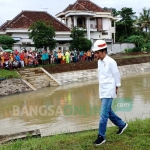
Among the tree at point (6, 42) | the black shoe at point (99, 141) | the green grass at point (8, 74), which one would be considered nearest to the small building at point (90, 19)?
the tree at point (6, 42)

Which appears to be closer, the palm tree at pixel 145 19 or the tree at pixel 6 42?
the tree at pixel 6 42

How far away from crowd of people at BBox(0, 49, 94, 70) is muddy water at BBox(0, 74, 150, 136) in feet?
13.2

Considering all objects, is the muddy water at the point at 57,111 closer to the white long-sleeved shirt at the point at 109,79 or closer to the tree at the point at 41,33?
the white long-sleeved shirt at the point at 109,79

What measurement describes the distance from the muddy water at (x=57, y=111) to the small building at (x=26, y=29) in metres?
14.0

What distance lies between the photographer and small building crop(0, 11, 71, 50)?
28.3m

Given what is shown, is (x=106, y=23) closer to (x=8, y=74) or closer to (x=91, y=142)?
(x=8, y=74)

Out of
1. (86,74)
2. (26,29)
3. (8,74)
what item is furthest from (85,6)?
(8,74)

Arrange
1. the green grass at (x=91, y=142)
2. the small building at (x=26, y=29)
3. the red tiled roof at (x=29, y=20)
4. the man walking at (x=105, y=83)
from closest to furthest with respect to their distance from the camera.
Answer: the green grass at (x=91, y=142) → the man walking at (x=105, y=83) → the small building at (x=26, y=29) → the red tiled roof at (x=29, y=20)

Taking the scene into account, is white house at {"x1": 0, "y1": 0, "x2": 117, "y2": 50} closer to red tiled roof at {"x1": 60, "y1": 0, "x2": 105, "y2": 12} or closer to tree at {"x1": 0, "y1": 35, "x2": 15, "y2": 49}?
red tiled roof at {"x1": 60, "y1": 0, "x2": 105, "y2": 12}

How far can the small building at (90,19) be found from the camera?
34625mm

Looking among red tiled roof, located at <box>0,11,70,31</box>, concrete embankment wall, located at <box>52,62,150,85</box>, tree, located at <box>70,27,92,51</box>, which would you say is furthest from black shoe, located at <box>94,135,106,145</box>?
red tiled roof, located at <box>0,11,70,31</box>

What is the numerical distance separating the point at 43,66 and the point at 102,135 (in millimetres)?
15984

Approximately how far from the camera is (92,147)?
4328 mm

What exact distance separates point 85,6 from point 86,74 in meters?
18.3
